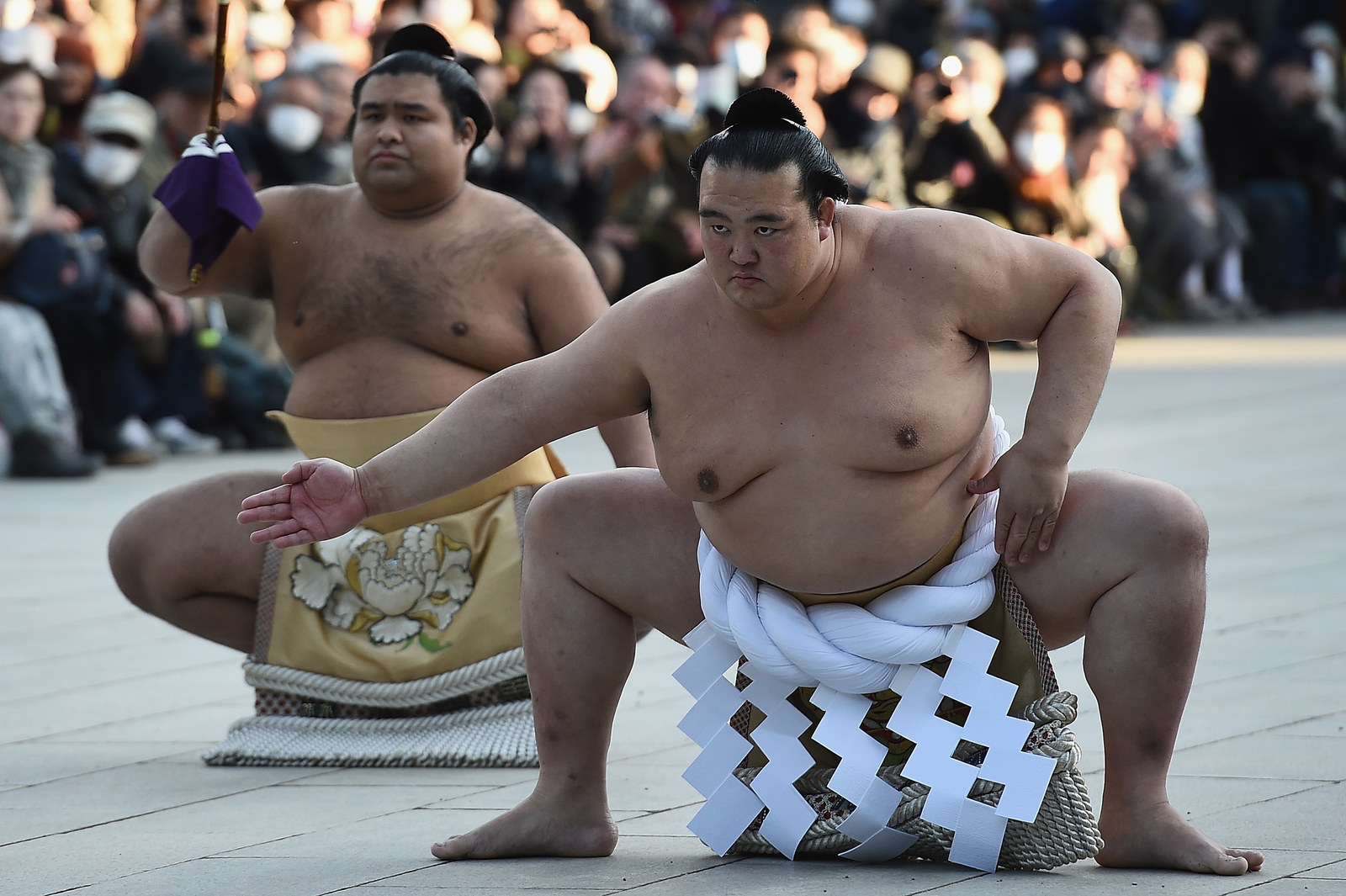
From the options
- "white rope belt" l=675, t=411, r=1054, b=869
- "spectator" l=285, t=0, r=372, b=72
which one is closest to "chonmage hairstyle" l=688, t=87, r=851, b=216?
"white rope belt" l=675, t=411, r=1054, b=869

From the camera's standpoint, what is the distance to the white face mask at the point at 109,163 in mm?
7562

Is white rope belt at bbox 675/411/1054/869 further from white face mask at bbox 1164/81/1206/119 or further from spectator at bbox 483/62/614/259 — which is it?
white face mask at bbox 1164/81/1206/119

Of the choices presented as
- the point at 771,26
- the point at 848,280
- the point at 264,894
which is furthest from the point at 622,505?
the point at 771,26

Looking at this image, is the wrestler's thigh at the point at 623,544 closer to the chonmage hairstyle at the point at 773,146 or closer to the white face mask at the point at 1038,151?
the chonmage hairstyle at the point at 773,146

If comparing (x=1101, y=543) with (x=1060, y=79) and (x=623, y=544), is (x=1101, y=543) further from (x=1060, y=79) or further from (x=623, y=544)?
(x=1060, y=79)

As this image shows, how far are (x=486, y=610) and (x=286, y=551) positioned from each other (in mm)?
411

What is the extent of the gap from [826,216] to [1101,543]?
0.59m

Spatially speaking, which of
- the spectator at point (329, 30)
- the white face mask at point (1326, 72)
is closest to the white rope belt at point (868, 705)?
the spectator at point (329, 30)

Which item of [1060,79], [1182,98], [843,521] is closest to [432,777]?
[843,521]

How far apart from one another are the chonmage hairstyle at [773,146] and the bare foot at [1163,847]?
938 millimetres

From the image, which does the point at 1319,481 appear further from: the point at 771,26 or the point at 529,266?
the point at 771,26

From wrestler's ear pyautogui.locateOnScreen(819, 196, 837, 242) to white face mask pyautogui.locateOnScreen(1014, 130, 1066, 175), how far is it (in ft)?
29.5

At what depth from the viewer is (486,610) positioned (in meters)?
3.64

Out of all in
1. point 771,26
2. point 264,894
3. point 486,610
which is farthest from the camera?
point 771,26
